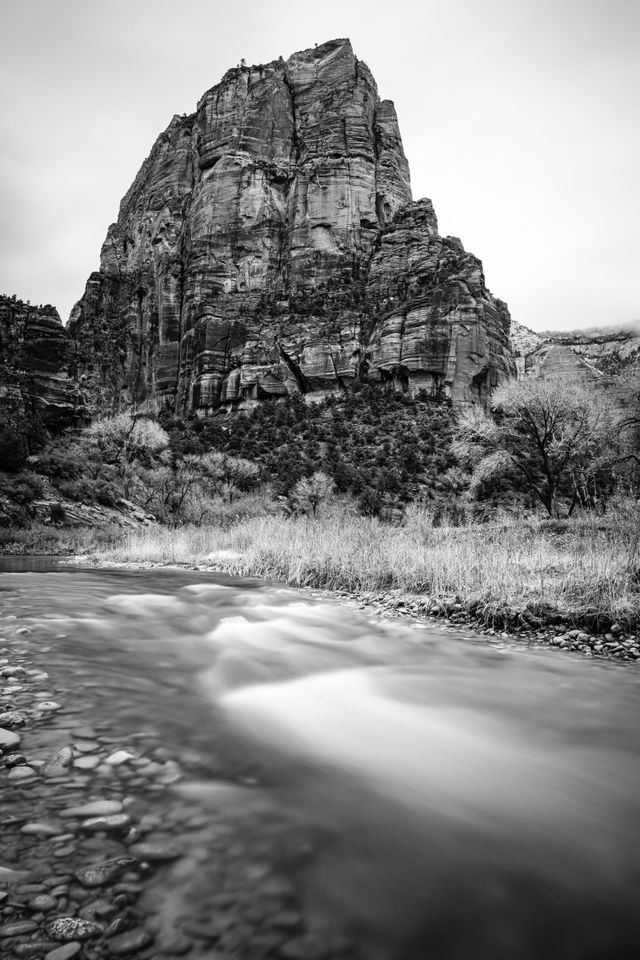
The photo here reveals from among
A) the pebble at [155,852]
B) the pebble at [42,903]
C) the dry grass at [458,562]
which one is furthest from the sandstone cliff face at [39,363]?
the pebble at [42,903]

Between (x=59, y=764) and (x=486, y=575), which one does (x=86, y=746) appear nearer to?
(x=59, y=764)

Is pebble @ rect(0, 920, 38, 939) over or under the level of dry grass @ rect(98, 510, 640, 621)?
over

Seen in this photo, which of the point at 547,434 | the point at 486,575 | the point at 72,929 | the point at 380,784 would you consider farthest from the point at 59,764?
the point at 547,434

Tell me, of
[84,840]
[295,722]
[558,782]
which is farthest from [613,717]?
[84,840]

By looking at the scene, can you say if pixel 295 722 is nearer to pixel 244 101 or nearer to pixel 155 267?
pixel 155 267

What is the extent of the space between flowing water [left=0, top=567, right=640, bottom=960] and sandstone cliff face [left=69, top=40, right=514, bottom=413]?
266ft

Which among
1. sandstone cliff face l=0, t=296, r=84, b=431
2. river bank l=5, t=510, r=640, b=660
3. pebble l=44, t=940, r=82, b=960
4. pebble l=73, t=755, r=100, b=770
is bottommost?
river bank l=5, t=510, r=640, b=660

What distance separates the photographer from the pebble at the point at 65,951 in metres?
1.43

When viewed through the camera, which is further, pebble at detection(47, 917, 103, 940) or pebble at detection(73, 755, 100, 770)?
pebble at detection(73, 755, 100, 770)

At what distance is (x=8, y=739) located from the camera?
271cm

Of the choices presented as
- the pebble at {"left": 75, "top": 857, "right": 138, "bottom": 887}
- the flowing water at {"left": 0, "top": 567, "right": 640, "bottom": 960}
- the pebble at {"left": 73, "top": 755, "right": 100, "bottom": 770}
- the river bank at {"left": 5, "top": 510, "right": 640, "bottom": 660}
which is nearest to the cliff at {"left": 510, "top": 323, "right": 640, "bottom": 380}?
the river bank at {"left": 5, "top": 510, "right": 640, "bottom": 660}

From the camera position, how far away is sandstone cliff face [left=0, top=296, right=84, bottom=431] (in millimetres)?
41938

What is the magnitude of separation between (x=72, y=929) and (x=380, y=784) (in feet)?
5.91

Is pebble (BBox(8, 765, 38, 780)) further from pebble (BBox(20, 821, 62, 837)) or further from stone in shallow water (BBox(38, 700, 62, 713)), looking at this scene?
stone in shallow water (BBox(38, 700, 62, 713))
